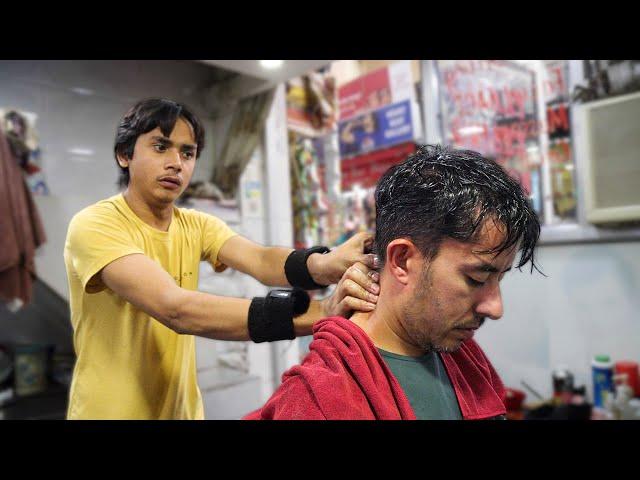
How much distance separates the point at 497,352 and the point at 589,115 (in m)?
1.59

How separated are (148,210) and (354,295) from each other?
0.52 metres

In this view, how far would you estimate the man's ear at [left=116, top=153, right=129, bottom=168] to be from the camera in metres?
0.99

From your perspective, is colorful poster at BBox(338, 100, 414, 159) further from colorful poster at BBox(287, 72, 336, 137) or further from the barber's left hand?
the barber's left hand

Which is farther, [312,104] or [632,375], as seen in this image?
[312,104]

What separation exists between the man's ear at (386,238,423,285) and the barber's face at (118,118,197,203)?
0.49 metres

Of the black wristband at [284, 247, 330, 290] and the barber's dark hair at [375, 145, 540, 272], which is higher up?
the barber's dark hair at [375, 145, 540, 272]

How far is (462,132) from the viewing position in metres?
A: 3.20

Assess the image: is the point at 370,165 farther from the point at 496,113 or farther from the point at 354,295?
the point at 354,295

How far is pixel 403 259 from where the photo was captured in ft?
3.20

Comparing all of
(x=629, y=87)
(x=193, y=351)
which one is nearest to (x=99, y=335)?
(x=193, y=351)

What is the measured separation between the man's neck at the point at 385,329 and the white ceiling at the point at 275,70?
4.07 feet

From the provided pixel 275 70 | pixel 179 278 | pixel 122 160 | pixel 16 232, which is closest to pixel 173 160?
pixel 122 160

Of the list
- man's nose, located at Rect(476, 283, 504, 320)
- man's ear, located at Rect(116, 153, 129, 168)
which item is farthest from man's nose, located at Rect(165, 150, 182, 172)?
man's nose, located at Rect(476, 283, 504, 320)

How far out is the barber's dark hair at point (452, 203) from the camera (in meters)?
0.90
